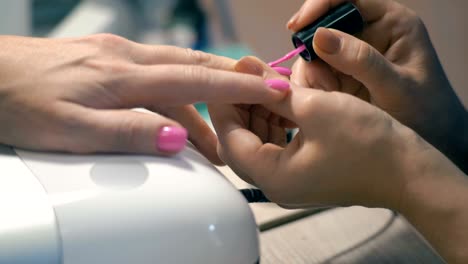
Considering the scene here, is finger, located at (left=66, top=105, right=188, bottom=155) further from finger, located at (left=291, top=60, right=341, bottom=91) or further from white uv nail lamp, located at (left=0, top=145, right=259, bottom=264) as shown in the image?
finger, located at (left=291, top=60, right=341, bottom=91)

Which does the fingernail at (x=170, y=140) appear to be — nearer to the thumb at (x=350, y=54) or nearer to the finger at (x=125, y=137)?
the finger at (x=125, y=137)

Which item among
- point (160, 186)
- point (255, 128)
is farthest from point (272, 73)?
point (160, 186)

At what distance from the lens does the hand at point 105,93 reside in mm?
374

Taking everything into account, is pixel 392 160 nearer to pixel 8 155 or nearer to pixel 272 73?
pixel 272 73

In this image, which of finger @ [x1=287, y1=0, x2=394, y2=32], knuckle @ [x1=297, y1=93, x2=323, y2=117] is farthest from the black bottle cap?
knuckle @ [x1=297, y1=93, x2=323, y2=117]

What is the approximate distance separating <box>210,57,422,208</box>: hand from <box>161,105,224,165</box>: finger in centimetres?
5

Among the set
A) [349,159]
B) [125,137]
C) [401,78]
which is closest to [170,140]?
[125,137]

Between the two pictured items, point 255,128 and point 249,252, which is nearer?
point 249,252

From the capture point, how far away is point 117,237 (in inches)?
12.2

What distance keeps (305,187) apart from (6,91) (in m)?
0.25

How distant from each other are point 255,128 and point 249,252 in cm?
15

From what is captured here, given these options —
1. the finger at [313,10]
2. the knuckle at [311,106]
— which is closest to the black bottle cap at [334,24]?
the finger at [313,10]

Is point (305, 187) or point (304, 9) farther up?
point (304, 9)

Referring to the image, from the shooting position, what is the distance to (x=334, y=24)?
482 millimetres
